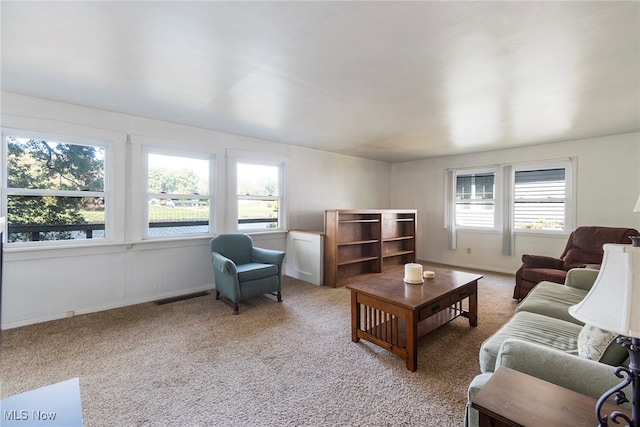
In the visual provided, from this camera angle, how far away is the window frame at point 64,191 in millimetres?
2818

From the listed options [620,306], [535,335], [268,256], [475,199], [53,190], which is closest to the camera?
[620,306]

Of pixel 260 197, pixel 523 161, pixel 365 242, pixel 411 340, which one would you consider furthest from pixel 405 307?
pixel 523 161

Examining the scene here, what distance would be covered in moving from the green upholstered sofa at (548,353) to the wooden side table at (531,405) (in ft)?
0.43

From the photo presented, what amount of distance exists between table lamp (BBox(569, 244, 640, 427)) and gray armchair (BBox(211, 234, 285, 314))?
2.94 meters

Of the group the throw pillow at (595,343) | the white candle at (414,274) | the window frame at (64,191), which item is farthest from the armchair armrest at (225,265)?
the throw pillow at (595,343)

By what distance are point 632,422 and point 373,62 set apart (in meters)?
2.24

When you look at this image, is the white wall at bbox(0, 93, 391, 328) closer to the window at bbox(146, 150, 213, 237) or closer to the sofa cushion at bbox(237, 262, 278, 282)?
the window at bbox(146, 150, 213, 237)

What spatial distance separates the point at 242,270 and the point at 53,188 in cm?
224

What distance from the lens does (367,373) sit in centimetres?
209

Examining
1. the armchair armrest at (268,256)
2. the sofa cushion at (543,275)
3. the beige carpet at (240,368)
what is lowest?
the beige carpet at (240,368)

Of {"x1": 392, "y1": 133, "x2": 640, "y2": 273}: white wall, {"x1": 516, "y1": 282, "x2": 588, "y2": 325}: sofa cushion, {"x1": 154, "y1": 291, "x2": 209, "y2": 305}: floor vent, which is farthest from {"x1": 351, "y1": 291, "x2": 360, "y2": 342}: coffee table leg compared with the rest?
{"x1": 392, "y1": 133, "x2": 640, "y2": 273}: white wall

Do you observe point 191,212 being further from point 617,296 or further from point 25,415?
point 617,296

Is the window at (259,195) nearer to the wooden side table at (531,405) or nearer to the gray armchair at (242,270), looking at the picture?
the gray armchair at (242,270)

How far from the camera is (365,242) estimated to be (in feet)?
15.6
